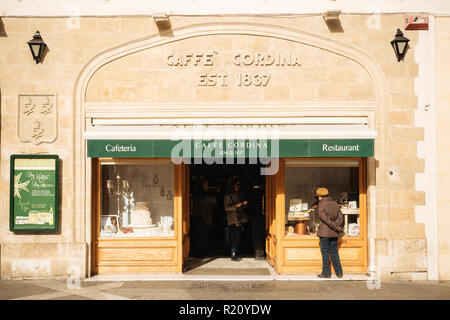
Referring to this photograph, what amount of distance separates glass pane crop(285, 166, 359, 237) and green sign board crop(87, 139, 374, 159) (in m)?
0.84

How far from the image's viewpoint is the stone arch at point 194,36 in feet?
31.1

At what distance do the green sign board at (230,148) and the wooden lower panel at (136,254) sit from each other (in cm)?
184

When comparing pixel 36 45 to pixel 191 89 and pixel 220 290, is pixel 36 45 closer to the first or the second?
pixel 191 89

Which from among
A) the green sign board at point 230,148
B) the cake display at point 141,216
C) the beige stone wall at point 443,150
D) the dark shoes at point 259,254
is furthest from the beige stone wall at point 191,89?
the dark shoes at point 259,254

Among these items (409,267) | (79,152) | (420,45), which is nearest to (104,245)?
(79,152)

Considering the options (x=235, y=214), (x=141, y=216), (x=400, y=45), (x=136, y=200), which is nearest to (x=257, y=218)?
(x=235, y=214)

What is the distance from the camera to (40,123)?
9484mm

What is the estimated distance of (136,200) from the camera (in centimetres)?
998

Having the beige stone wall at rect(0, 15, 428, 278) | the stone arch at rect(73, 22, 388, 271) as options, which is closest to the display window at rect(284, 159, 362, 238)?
the stone arch at rect(73, 22, 388, 271)

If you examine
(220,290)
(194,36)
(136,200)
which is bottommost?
(220,290)

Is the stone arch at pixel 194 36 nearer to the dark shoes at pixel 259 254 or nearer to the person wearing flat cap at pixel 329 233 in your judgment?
the person wearing flat cap at pixel 329 233

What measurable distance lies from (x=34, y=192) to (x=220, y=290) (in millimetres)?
3853

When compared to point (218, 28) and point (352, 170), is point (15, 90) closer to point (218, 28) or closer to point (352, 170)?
point (218, 28)

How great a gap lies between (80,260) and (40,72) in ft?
11.6
